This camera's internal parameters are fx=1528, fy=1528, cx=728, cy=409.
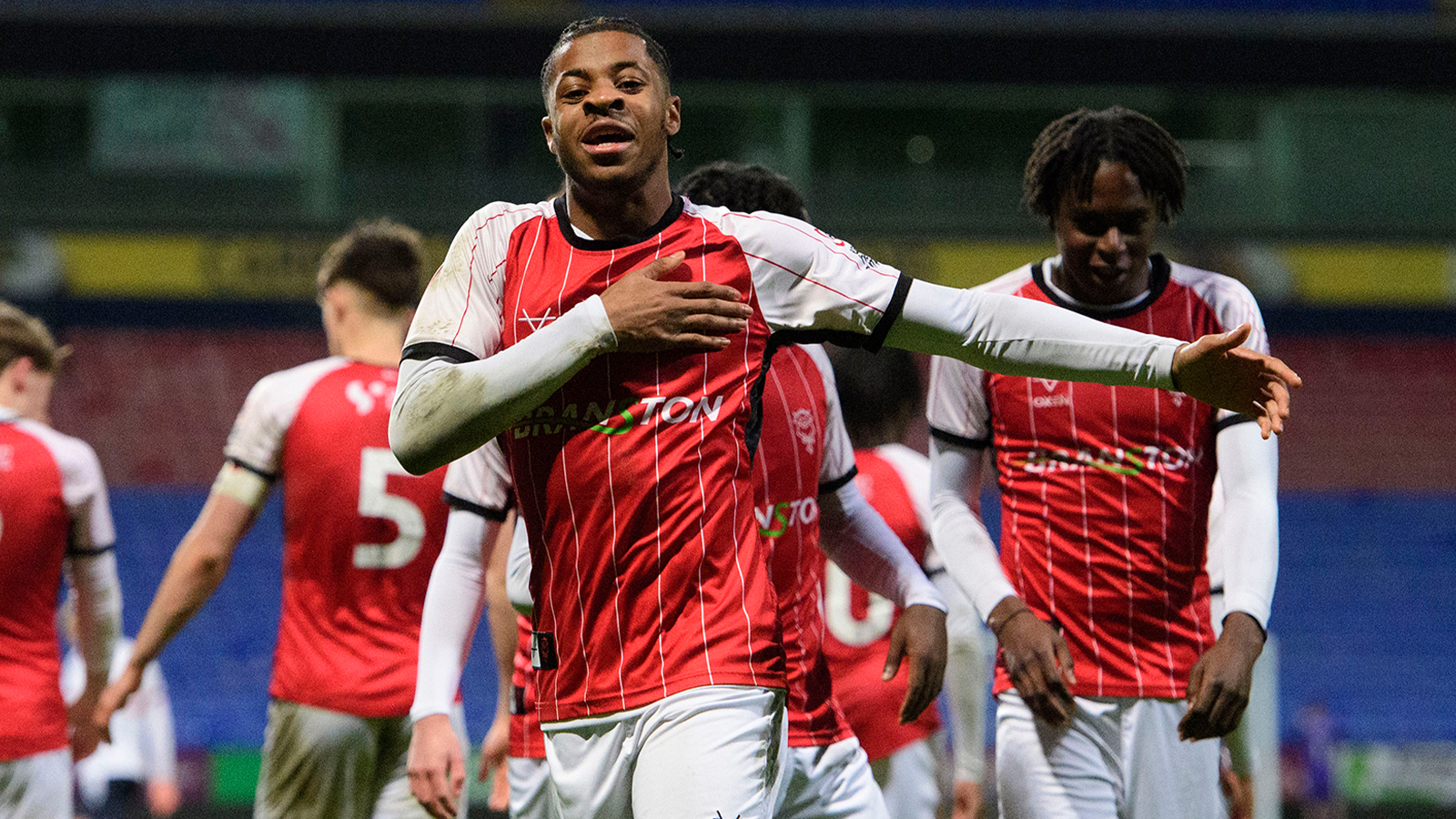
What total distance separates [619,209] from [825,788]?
1.13 metres

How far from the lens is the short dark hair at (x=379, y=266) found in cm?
407

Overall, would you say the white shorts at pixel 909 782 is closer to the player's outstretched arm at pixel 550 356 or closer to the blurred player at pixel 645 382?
the blurred player at pixel 645 382

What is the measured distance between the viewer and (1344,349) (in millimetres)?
14070

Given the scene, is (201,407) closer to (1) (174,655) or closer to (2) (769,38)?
(1) (174,655)

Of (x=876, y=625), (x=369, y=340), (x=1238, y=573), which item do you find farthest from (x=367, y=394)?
(x=1238, y=573)

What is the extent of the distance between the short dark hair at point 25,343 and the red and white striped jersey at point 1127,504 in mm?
2628

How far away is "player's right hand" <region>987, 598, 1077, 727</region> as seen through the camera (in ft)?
9.27

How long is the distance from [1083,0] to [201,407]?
8778 mm

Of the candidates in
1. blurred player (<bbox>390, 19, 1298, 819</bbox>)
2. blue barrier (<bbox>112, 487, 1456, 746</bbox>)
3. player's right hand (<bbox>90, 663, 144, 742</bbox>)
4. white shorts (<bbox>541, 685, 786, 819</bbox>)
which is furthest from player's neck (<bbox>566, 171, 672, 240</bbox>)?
blue barrier (<bbox>112, 487, 1456, 746</bbox>)

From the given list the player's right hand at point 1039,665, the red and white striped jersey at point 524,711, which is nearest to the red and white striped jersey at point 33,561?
the red and white striped jersey at point 524,711

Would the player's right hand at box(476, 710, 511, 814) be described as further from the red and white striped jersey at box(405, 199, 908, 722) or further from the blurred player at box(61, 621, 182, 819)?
the blurred player at box(61, 621, 182, 819)

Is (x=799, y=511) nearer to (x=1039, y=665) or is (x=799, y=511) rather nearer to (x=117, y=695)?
(x=1039, y=665)

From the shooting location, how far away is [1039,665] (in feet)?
9.29

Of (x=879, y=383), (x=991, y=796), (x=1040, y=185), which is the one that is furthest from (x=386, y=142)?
(x=1040, y=185)
